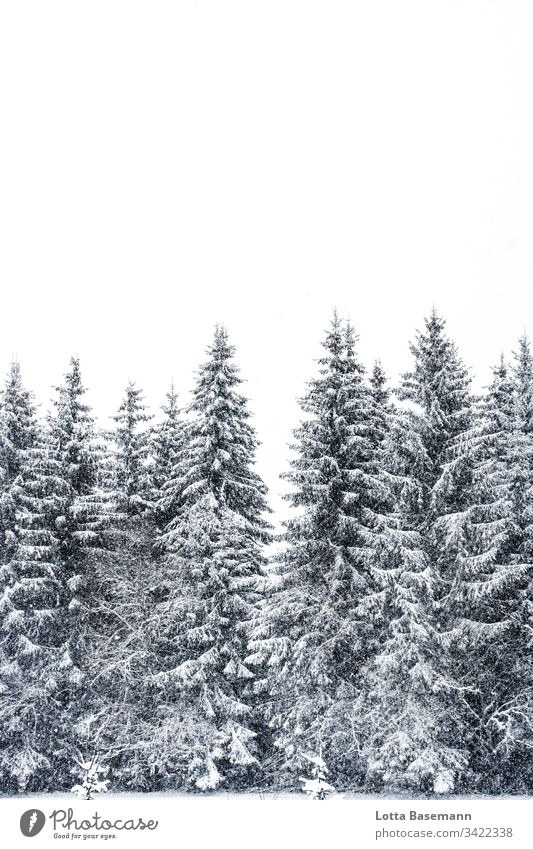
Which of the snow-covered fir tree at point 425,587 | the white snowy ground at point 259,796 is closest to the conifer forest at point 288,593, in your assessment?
the snow-covered fir tree at point 425,587

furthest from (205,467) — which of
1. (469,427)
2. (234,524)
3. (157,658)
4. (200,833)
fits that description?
(200,833)

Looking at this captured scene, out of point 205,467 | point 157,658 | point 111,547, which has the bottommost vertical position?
point 157,658

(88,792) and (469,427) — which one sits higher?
(469,427)

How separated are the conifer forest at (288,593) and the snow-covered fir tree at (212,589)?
0.31 feet

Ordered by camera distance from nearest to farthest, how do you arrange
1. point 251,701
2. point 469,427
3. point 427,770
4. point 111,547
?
point 427,770 → point 469,427 → point 251,701 → point 111,547

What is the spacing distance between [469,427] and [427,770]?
→ 10.3 meters

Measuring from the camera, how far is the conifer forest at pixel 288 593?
76.9 ft

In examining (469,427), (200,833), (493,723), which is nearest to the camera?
(200,833)

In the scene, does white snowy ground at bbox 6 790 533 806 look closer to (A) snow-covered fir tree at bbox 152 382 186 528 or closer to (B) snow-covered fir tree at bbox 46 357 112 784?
(B) snow-covered fir tree at bbox 46 357 112 784

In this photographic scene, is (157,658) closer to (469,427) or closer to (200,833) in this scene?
(200,833)

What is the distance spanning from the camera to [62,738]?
26422 mm

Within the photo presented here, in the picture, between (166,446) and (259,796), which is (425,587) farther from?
(166,446)

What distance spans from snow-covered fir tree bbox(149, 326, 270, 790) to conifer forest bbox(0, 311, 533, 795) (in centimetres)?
9

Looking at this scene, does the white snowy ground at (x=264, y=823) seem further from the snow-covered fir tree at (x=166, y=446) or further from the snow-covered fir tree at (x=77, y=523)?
the snow-covered fir tree at (x=166, y=446)
